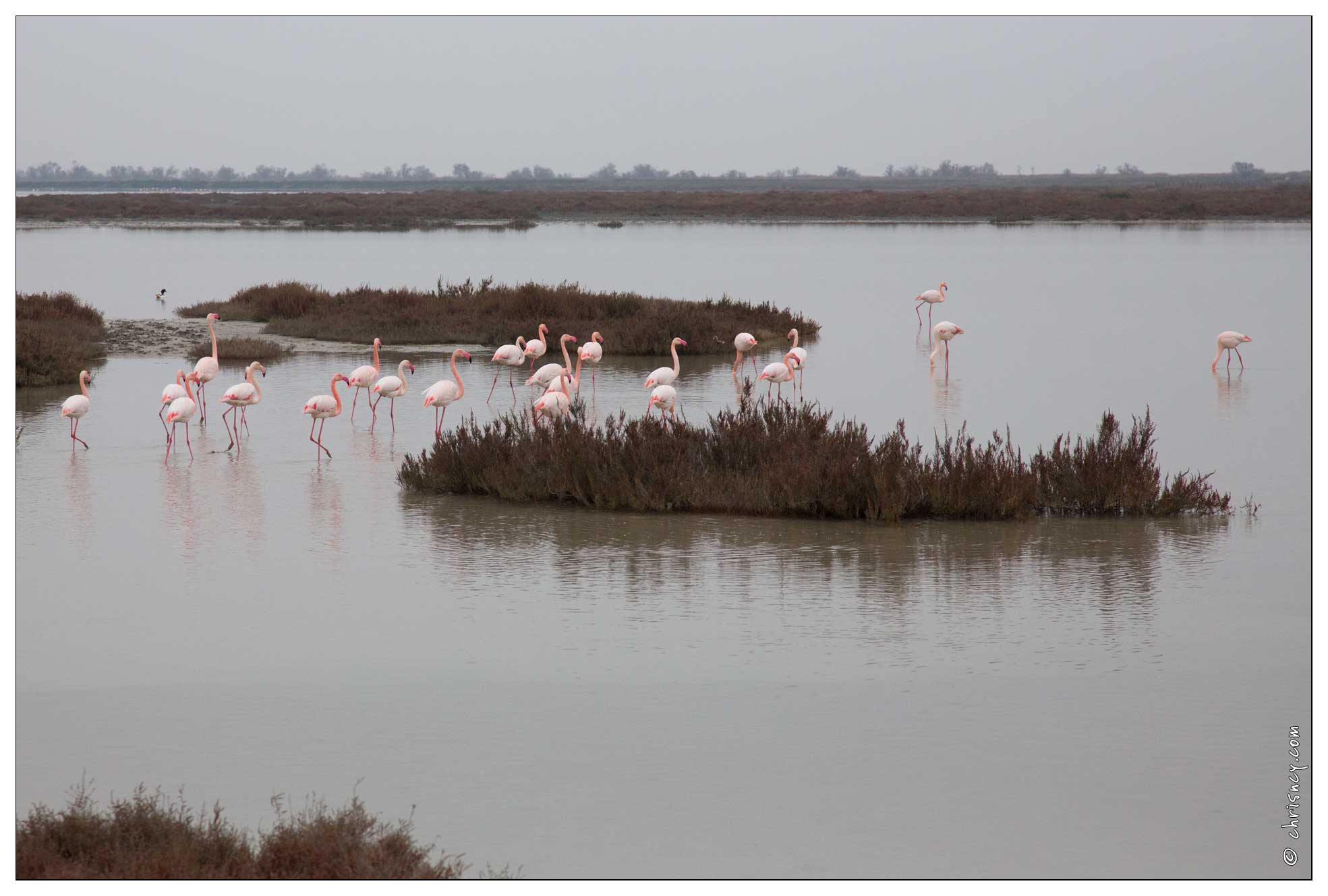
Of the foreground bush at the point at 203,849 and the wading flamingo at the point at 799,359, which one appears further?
the wading flamingo at the point at 799,359

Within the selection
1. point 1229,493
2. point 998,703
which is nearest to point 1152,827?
point 998,703

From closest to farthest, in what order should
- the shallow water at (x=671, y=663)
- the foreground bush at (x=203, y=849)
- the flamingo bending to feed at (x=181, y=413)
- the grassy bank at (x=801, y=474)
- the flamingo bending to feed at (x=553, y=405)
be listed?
the foreground bush at (x=203, y=849) < the shallow water at (x=671, y=663) < the grassy bank at (x=801, y=474) < the flamingo bending to feed at (x=553, y=405) < the flamingo bending to feed at (x=181, y=413)

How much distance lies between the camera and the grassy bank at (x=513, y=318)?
70.4 ft

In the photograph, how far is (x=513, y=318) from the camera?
76.1 feet

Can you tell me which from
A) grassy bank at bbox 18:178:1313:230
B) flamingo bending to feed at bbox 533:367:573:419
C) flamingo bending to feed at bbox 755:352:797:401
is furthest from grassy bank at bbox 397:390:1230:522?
grassy bank at bbox 18:178:1313:230

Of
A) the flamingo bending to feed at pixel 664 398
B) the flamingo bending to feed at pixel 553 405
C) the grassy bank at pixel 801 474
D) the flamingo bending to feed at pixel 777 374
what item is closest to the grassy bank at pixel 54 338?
the flamingo bending to feed at pixel 553 405

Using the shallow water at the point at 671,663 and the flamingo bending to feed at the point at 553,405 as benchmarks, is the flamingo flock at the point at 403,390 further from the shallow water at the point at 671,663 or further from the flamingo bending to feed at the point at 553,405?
the shallow water at the point at 671,663

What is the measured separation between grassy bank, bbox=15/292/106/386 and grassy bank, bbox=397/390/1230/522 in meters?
8.59

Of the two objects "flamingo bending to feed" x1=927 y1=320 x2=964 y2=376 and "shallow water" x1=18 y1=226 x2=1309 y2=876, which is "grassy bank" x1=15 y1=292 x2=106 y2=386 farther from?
"flamingo bending to feed" x1=927 y1=320 x2=964 y2=376

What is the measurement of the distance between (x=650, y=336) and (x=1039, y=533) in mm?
12133

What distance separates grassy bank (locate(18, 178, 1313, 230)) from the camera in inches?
3061

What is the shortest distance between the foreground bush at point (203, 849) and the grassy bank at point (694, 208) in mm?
70511

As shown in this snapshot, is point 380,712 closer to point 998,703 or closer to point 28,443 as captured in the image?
point 998,703

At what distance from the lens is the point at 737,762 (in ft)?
18.3
